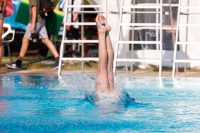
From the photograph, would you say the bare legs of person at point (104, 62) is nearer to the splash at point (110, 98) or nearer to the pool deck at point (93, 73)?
the splash at point (110, 98)

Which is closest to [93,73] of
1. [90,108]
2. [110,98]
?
[110,98]

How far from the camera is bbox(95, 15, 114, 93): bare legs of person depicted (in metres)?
7.67

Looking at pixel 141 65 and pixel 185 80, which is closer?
pixel 185 80

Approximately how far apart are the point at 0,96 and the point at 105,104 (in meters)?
1.77

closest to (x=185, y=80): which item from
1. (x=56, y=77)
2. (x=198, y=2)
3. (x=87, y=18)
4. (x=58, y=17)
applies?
(x=56, y=77)

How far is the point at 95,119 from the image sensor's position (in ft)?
21.7

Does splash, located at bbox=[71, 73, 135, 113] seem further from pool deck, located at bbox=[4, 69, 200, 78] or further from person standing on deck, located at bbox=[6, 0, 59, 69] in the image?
person standing on deck, located at bbox=[6, 0, 59, 69]

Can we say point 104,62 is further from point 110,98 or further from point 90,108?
point 90,108

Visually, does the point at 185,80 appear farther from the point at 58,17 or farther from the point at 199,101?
the point at 58,17

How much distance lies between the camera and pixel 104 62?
7.67 meters

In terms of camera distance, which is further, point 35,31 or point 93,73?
point 35,31

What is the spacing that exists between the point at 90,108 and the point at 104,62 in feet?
1.91

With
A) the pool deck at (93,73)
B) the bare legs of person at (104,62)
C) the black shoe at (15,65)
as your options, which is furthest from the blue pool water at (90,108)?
the black shoe at (15,65)

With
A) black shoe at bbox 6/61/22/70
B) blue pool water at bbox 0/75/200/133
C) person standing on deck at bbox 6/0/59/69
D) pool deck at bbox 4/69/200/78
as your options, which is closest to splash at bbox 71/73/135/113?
blue pool water at bbox 0/75/200/133
